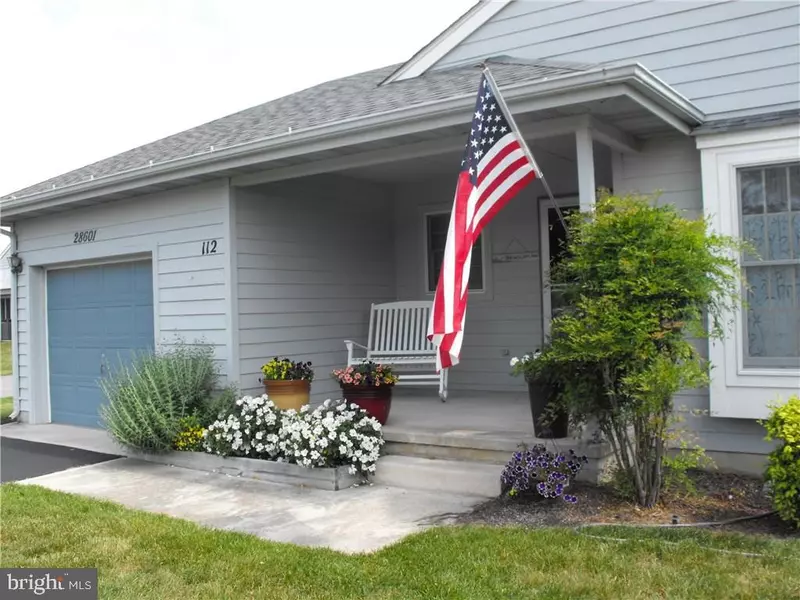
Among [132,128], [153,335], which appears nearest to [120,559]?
[153,335]

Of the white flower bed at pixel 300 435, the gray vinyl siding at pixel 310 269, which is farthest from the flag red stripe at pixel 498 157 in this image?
the gray vinyl siding at pixel 310 269

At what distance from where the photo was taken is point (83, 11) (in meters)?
9.98

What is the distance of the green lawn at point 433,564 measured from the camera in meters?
3.31

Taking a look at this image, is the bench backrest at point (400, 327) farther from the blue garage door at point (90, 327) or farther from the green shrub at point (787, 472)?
the green shrub at point (787, 472)

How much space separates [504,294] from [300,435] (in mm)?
3390

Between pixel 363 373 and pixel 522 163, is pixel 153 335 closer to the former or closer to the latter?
pixel 363 373

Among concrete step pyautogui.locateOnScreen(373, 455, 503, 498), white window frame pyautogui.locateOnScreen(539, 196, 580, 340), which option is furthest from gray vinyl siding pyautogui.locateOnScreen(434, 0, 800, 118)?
concrete step pyautogui.locateOnScreen(373, 455, 503, 498)

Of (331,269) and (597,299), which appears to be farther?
(331,269)

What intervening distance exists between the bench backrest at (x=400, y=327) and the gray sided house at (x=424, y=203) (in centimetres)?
37

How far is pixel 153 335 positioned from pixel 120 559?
4.40 meters

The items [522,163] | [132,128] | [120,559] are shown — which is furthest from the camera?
[132,128]

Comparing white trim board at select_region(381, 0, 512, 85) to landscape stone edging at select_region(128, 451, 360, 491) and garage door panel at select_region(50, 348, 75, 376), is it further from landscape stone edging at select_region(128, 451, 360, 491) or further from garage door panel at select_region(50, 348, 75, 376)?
garage door panel at select_region(50, 348, 75, 376)

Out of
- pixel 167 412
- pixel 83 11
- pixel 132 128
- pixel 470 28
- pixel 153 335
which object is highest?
pixel 132 128

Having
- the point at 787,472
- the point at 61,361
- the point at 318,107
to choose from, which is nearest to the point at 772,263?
the point at 787,472
